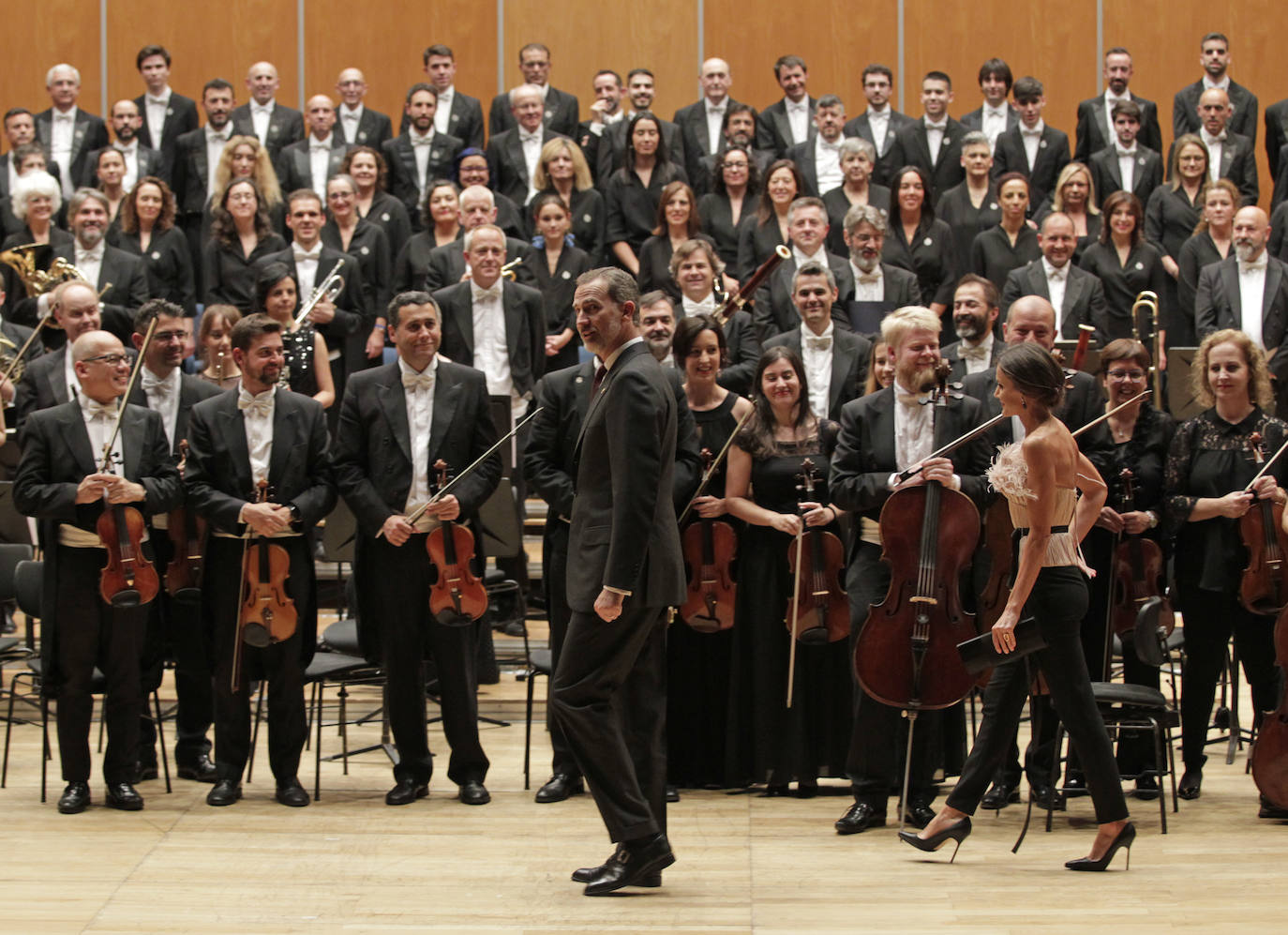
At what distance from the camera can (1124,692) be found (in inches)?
158

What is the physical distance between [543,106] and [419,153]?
65 cm

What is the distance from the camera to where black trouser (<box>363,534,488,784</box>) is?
170 inches

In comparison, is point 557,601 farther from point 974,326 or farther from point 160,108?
point 160,108

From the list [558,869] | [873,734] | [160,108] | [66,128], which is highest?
[160,108]

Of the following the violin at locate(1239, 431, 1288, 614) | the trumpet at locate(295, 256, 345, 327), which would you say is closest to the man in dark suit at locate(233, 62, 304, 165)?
the trumpet at locate(295, 256, 345, 327)

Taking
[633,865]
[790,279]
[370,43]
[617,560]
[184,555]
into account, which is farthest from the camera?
[370,43]

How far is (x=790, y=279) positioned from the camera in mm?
6051

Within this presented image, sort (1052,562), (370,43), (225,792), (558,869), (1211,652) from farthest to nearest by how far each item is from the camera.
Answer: (370,43)
(1211,652)
(225,792)
(558,869)
(1052,562)

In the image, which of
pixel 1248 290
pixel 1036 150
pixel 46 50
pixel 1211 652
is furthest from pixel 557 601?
pixel 46 50

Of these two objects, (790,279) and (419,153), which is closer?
(790,279)

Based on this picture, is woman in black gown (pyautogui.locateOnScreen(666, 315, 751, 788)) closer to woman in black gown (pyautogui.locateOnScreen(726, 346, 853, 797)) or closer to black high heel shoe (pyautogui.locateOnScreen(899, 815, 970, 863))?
woman in black gown (pyautogui.locateOnScreen(726, 346, 853, 797))

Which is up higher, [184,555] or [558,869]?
[184,555]

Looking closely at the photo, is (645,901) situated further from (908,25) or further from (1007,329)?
(908,25)

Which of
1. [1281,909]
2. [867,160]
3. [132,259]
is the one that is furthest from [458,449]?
[867,160]
